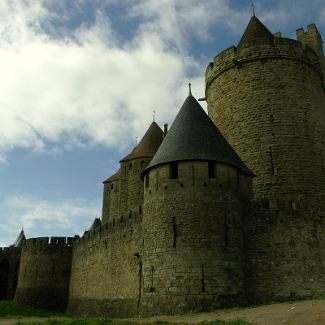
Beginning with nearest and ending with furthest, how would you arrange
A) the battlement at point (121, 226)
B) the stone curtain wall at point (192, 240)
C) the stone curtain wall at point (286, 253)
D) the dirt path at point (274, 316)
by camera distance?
the dirt path at point (274, 316) → the stone curtain wall at point (192, 240) → the stone curtain wall at point (286, 253) → the battlement at point (121, 226)

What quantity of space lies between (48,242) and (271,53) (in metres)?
17.0

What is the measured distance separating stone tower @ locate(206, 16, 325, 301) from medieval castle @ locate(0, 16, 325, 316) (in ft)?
0.14

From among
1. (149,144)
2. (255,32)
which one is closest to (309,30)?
(255,32)

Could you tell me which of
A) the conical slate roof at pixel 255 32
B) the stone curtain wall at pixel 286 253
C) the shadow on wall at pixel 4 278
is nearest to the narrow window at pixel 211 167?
the stone curtain wall at pixel 286 253

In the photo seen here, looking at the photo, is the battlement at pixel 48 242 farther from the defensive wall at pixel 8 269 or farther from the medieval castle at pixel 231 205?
the defensive wall at pixel 8 269

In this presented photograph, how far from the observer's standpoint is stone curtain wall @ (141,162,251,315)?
42.8 ft

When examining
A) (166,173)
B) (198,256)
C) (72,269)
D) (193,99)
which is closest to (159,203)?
(166,173)

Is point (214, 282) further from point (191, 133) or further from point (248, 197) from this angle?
point (191, 133)

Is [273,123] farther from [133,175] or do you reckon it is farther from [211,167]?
[133,175]

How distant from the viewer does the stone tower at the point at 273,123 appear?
14.5 m

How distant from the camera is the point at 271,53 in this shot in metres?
18.9

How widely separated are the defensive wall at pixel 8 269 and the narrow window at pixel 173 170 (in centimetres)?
2242

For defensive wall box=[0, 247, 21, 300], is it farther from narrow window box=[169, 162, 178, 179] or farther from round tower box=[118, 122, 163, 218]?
narrow window box=[169, 162, 178, 179]

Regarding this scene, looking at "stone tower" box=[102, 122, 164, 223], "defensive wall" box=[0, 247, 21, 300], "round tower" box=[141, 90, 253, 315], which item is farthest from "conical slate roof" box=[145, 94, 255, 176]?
"defensive wall" box=[0, 247, 21, 300]
